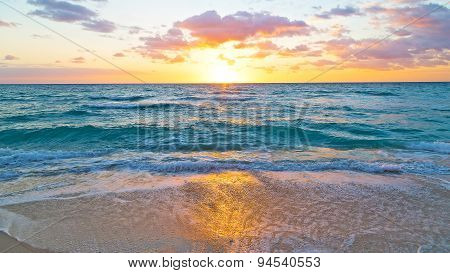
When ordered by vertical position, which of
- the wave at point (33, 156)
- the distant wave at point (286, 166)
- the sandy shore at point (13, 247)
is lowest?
the sandy shore at point (13, 247)

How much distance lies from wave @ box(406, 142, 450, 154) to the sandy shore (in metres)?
13.0

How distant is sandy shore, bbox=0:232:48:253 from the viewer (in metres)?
3.99

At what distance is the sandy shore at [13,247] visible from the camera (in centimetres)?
399

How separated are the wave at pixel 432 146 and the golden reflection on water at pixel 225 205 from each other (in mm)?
8246

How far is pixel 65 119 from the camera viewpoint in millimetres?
18031

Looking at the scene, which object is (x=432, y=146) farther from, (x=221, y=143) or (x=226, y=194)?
(x=226, y=194)

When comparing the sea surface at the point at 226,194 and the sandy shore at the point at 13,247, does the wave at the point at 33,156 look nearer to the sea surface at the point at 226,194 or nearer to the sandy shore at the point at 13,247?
the sea surface at the point at 226,194

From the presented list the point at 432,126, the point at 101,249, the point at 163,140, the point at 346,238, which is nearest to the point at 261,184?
the point at 346,238

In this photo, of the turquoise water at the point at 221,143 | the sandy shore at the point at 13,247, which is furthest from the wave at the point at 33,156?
the sandy shore at the point at 13,247

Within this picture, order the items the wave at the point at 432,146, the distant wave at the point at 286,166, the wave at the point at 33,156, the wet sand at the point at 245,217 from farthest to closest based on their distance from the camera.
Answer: the wave at the point at 432,146, the wave at the point at 33,156, the distant wave at the point at 286,166, the wet sand at the point at 245,217

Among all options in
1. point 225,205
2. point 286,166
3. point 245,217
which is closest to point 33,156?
point 225,205

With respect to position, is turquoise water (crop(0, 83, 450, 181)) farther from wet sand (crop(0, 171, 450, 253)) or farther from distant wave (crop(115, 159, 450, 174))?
wet sand (crop(0, 171, 450, 253))
